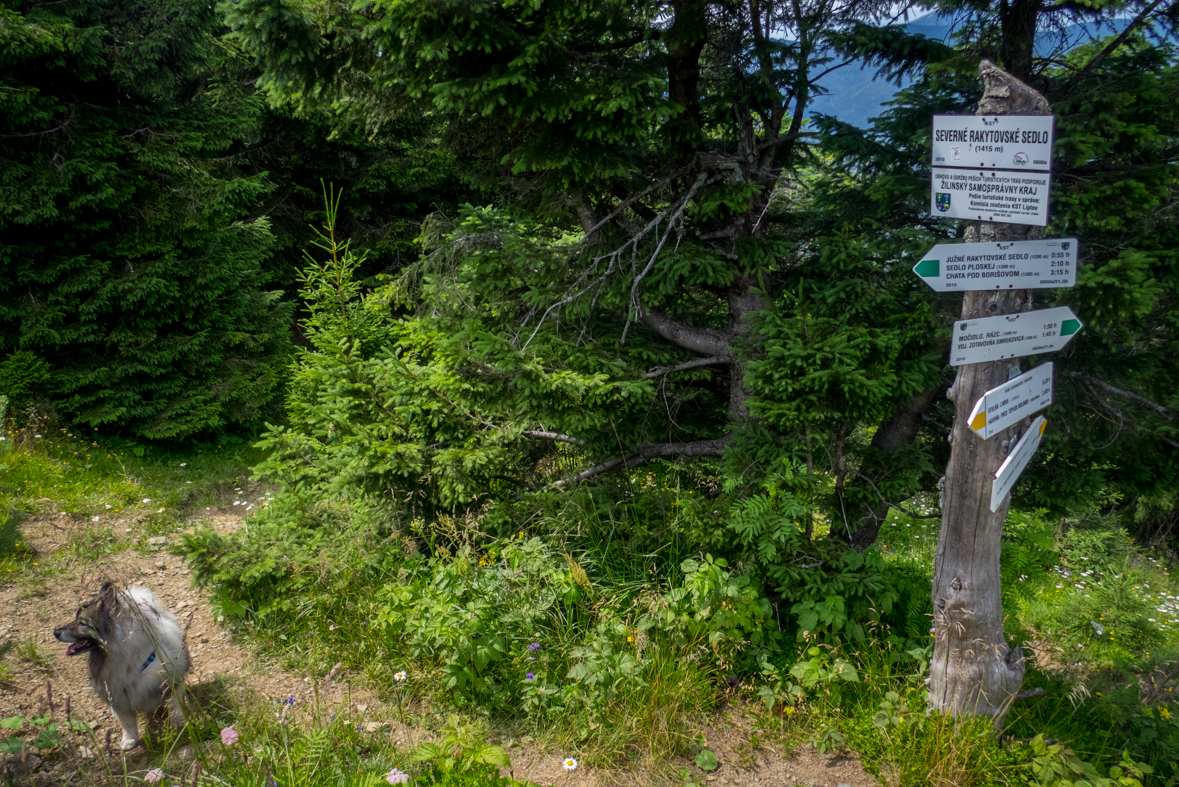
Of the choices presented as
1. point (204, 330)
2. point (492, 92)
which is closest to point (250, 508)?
point (204, 330)

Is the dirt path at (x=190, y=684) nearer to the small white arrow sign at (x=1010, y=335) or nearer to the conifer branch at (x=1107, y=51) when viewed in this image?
the small white arrow sign at (x=1010, y=335)

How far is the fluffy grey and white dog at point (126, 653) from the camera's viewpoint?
3537mm

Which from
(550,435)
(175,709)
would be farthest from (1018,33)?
(175,709)

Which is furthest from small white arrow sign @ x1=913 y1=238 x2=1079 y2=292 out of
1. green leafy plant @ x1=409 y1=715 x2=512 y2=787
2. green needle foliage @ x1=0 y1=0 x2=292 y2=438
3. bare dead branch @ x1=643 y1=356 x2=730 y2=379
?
green needle foliage @ x1=0 y1=0 x2=292 y2=438

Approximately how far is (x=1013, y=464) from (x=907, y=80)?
2700 mm

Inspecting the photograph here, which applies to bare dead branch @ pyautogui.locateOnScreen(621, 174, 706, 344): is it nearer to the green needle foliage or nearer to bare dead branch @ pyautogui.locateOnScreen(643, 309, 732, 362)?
bare dead branch @ pyautogui.locateOnScreen(643, 309, 732, 362)

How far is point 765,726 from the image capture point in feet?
11.7

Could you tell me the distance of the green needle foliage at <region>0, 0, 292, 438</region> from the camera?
7.77 meters

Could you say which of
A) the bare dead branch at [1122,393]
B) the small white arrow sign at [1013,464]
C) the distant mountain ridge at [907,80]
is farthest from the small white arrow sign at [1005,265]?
the distant mountain ridge at [907,80]

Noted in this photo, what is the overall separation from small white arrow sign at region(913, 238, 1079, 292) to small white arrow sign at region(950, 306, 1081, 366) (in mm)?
141

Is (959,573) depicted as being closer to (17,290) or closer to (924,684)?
(924,684)

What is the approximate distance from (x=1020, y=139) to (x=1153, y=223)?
4.91 feet

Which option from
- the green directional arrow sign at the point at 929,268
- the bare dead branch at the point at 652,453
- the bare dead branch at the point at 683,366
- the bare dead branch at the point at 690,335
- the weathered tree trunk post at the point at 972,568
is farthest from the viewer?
the bare dead branch at the point at 652,453

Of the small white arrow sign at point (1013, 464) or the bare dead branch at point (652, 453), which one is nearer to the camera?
the small white arrow sign at point (1013, 464)
